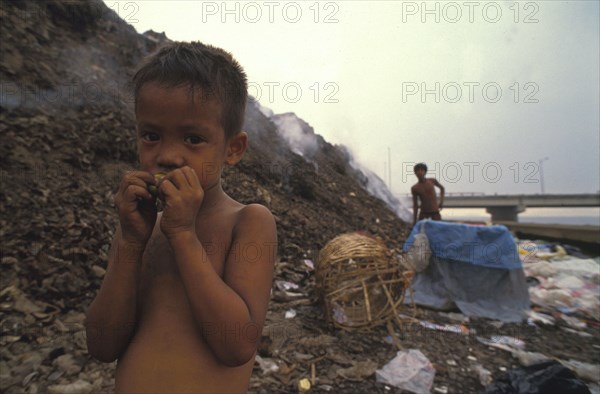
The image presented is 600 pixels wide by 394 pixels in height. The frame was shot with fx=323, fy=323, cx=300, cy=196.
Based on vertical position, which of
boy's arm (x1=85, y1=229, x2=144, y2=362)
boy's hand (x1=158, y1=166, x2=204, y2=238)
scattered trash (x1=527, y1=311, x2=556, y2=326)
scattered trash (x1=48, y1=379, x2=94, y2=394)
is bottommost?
scattered trash (x1=527, y1=311, x2=556, y2=326)

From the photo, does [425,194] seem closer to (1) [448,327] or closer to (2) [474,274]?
(2) [474,274]

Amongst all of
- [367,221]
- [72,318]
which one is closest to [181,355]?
[72,318]

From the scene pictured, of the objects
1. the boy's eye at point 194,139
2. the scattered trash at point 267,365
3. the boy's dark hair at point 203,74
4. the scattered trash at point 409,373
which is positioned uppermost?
the boy's dark hair at point 203,74

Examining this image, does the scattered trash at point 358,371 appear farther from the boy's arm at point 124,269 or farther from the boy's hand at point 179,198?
the boy's hand at point 179,198

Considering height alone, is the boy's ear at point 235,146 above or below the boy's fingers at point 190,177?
above

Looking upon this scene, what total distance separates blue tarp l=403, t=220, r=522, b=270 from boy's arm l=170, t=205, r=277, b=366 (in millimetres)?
4671

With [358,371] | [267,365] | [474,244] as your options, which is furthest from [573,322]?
[267,365]

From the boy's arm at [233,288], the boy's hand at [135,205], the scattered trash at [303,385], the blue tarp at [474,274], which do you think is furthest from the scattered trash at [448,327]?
the boy's hand at [135,205]

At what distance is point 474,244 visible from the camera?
4914mm

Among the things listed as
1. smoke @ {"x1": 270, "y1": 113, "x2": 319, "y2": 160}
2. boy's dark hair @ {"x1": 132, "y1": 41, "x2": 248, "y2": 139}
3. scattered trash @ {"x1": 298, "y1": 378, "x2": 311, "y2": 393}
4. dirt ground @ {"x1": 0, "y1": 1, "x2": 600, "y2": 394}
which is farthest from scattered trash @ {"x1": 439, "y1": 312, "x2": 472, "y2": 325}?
smoke @ {"x1": 270, "y1": 113, "x2": 319, "y2": 160}

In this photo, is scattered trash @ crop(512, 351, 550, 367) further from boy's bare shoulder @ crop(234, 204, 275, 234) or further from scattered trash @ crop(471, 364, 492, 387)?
boy's bare shoulder @ crop(234, 204, 275, 234)

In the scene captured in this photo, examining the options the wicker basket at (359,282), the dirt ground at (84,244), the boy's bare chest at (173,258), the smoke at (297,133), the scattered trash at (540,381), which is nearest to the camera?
the boy's bare chest at (173,258)

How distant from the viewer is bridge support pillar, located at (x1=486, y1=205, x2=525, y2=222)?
30.7 meters

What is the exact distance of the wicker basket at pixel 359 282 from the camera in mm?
3660
